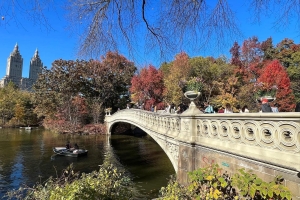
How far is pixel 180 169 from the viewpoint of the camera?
7.02 metres

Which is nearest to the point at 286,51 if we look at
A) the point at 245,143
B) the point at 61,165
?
the point at 61,165

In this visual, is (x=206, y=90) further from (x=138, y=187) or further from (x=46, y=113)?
(x=46, y=113)

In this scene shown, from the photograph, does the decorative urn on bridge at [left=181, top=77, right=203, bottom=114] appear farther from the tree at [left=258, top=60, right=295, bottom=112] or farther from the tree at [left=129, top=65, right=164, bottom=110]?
the tree at [left=129, top=65, right=164, bottom=110]

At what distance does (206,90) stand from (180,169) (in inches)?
961

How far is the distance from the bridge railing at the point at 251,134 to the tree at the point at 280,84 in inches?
949

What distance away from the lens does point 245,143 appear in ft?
14.9

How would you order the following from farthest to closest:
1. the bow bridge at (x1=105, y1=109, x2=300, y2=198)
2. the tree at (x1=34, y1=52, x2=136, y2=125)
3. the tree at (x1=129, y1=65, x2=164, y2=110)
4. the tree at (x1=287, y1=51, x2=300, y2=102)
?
the tree at (x1=34, y1=52, x2=136, y2=125) → the tree at (x1=129, y1=65, x2=164, y2=110) → the tree at (x1=287, y1=51, x2=300, y2=102) → the bow bridge at (x1=105, y1=109, x2=300, y2=198)

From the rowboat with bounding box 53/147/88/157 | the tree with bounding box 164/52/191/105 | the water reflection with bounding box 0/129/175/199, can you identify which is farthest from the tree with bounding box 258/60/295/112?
the rowboat with bounding box 53/147/88/157

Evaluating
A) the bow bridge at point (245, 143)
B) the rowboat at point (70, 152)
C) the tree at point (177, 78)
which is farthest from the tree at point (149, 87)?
the bow bridge at point (245, 143)

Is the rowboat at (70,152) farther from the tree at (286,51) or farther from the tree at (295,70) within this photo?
the tree at (286,51)

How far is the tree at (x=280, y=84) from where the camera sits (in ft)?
88.8

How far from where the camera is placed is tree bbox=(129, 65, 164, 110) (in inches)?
1316

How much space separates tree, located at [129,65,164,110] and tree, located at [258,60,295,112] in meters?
13.9

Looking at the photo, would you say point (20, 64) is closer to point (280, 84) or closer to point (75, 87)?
point (75, 87)
